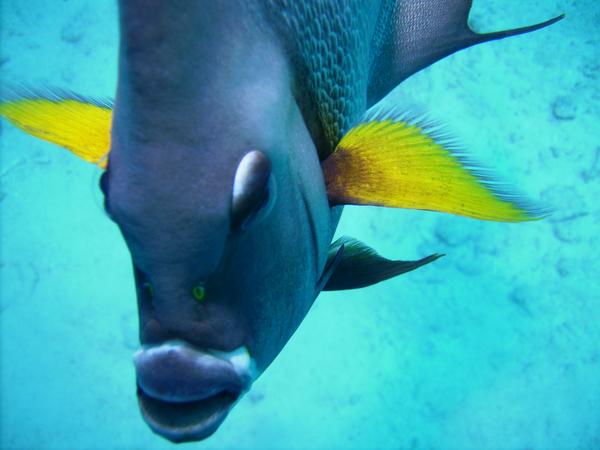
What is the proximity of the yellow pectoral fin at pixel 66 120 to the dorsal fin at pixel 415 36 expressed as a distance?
1.01 meters

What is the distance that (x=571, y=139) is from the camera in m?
3.95

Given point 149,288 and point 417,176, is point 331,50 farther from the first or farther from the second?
point 149,288

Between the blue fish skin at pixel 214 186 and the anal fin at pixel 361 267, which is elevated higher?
the blue fish skin at pixel 214 186

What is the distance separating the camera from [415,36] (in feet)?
6.37

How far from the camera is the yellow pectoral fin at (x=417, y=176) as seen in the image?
108 cm

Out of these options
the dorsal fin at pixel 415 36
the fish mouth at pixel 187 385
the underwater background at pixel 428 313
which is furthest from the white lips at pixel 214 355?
the underwater background at pixel 428 313

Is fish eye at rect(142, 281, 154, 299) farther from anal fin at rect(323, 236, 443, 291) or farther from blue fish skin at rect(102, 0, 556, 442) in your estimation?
anal fin at rect(323, 236, 443, 291)

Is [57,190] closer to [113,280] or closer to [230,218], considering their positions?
[113,280]

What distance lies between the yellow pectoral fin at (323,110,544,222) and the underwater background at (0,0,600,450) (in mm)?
2594

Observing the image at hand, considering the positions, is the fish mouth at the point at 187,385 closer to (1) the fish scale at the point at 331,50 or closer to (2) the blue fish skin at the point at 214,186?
(2) the blue fish skin at the point at 214,186

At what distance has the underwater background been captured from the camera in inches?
136

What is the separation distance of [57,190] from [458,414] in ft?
13.2

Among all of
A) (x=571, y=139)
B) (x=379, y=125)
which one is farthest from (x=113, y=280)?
(x=571, y=139)

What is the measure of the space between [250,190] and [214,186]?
6cm
